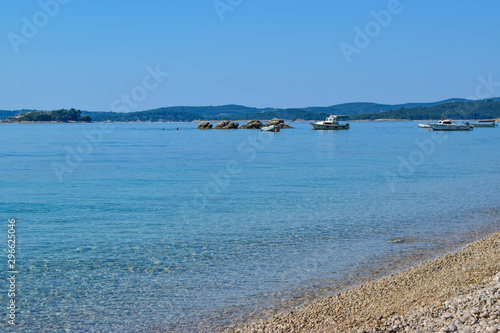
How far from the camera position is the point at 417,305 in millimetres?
9359

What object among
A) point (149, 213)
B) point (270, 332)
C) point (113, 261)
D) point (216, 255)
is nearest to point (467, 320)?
point (270, 332)

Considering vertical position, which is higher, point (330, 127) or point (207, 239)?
point (330, 127)

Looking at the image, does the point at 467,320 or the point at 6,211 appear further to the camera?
the point at 6,211

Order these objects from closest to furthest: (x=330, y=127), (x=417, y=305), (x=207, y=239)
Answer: (x=417, y=305) < (x=207, y=239) < (x=330, y=127)

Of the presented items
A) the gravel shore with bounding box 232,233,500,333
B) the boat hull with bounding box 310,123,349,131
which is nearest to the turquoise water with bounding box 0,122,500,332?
the gravel shore with bounding box 232,233,500,333

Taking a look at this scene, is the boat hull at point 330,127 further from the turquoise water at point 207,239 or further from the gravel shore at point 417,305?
the gravel shore at point 417,305

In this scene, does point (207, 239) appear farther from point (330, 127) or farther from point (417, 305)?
point (330, 127)

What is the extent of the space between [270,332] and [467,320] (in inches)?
134

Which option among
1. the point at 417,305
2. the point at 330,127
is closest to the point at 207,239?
the point at 417,305

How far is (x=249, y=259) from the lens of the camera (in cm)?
1574

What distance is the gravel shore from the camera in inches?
323

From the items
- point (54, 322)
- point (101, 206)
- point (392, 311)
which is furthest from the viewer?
point (101, 206)

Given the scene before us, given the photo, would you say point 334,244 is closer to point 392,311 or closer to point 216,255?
point 216,255

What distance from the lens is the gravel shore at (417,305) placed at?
26.9ft
